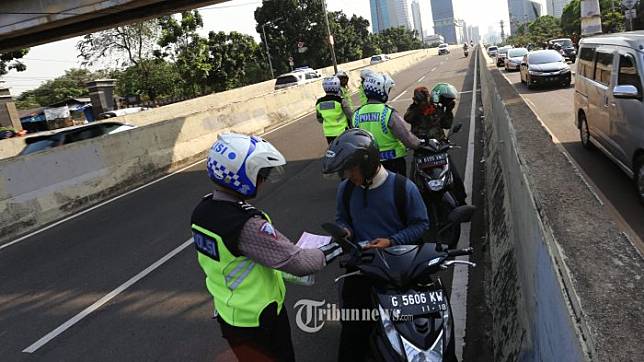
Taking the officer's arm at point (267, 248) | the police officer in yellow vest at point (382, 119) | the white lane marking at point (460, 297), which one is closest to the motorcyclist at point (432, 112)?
the police officer in yellow vest at point (382, 119)

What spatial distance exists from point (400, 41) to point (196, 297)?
397 feet

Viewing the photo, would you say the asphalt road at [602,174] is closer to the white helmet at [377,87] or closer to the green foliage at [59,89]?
the white helmet at [377,87]

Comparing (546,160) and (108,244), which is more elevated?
(546,160)

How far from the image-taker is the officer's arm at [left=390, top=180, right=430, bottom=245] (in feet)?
10.7

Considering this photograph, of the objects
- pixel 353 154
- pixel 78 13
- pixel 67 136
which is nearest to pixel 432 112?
pixel 353 154

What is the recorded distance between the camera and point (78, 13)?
1800 cm

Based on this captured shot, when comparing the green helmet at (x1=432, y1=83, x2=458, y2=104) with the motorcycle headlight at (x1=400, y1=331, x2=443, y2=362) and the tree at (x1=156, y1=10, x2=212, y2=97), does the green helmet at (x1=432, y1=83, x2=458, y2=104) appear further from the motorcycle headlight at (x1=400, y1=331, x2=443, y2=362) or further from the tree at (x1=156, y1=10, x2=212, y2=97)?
the tree at (x1=156, y1=10, x2=212, y2=97)

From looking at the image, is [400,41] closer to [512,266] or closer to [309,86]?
[309,86]

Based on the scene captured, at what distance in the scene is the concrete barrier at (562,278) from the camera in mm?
1902

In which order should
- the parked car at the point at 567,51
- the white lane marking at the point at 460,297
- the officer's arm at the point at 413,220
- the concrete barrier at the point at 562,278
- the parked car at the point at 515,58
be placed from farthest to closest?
1. the parked car at the point at 567,51
2. the parked car at the point at 515,58
3. the white lane marking at the point at 460,297
4. the officer's arm at the point at 413,220
5. the concrete barrier at the point at 562,278

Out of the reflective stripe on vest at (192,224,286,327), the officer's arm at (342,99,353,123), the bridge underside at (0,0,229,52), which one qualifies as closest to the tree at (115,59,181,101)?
the bridge underside at (0,0,229,52)

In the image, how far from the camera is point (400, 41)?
12056 cm

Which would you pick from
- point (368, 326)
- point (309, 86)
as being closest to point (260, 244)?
point (368, 326)

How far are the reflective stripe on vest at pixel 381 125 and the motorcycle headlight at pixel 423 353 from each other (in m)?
3.06
